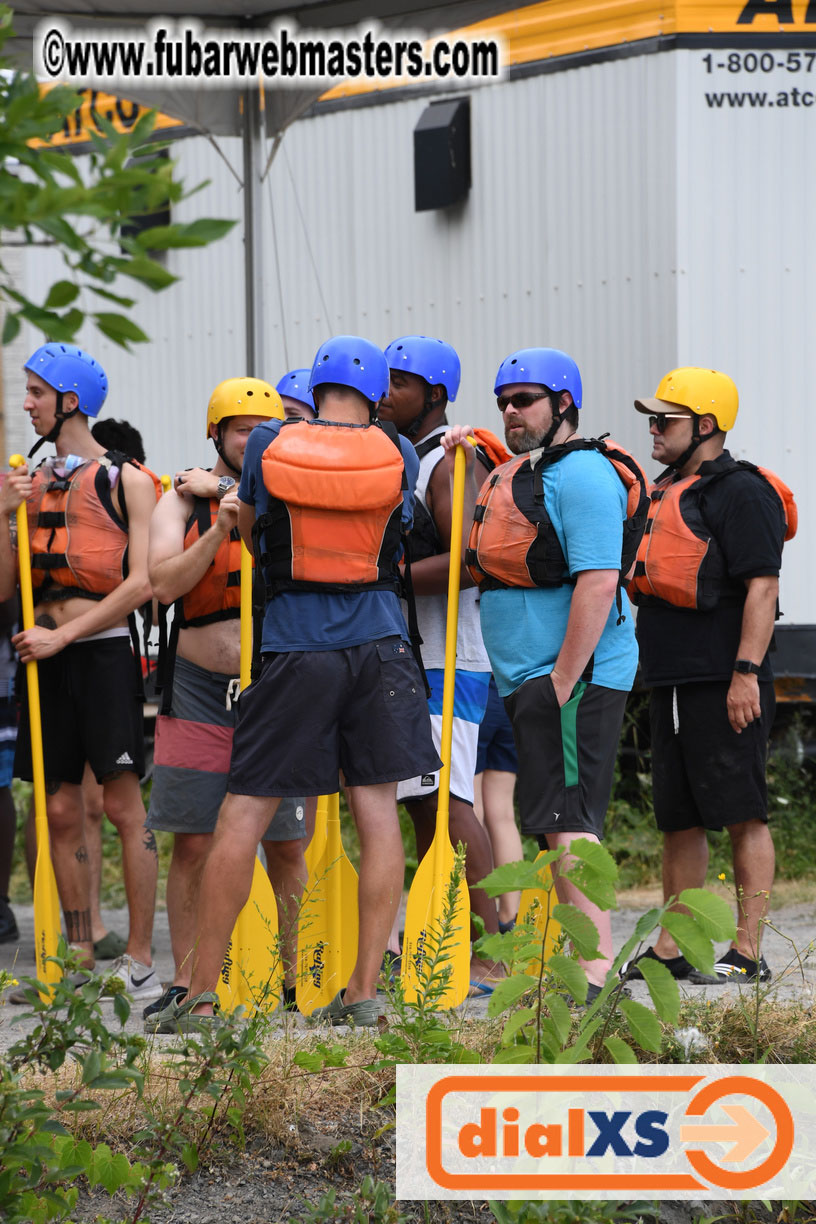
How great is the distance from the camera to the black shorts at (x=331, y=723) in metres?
4.01

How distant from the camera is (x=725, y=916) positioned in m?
2.89

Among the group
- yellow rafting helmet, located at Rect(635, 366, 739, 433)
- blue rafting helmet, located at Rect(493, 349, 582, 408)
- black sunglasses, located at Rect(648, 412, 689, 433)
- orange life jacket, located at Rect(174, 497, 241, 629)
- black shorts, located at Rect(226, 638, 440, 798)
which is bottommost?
black shorts, located at Rect(226, 638, 440, 798)

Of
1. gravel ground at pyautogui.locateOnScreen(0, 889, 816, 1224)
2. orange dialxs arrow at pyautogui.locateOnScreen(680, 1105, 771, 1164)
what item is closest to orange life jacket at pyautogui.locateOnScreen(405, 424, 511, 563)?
gravel ground at pyautogui.locateOnScreen(0, 889, 816, 1224)

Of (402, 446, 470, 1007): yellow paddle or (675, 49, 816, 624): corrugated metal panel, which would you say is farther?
(675, 49, 816, 624): corrugated metal panel

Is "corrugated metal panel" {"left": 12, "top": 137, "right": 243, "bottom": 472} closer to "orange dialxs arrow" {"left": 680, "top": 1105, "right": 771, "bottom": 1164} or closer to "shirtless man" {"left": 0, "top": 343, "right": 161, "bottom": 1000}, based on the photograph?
"shirtless man" {"left": 0, "top": 343, "right": 161, "bottom": 1000}

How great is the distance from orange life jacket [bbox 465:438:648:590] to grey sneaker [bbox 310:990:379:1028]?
1229 mm

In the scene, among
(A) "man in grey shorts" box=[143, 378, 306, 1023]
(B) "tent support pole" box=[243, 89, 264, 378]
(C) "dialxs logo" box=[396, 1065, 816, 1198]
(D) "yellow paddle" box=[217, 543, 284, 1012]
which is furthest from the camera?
(B) "tent support pole" box=[243, 89, 264, 378]

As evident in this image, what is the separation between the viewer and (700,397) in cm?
523

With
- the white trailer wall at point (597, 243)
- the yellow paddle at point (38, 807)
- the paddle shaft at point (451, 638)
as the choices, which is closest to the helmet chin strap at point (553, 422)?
the paddle shaft at point (451, 638)

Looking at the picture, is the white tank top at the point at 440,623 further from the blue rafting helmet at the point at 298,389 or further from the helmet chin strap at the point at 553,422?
the blue rafting helmet at the point at 298,389

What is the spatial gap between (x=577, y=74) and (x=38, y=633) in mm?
4232

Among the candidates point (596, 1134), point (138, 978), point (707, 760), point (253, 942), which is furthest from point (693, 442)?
point (596, 1134)

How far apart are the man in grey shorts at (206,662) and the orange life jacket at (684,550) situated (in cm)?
136

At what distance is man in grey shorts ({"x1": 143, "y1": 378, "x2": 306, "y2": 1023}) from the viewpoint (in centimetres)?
470
